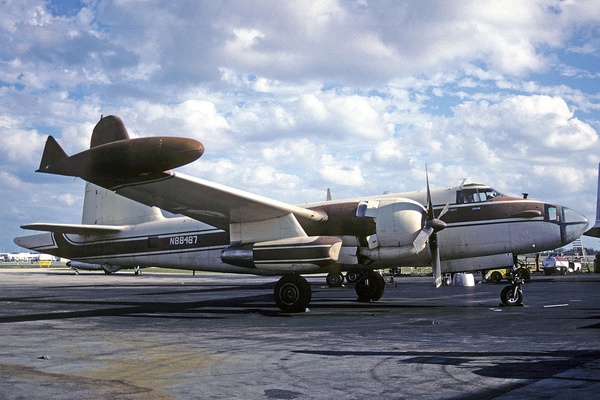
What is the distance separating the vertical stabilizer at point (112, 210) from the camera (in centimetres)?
2639

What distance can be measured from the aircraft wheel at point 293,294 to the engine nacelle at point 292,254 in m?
0.53

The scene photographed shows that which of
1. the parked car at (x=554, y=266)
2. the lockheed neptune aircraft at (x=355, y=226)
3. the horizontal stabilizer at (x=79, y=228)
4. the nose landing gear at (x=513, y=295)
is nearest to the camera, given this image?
the lockheed neptune aircraft at (x=355, y=226)

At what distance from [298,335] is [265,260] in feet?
18.2

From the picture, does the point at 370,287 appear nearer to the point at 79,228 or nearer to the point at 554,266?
the point at 79,228

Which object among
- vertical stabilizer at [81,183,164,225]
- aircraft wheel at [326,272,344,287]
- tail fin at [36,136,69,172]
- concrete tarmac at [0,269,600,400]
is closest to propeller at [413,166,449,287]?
concrete tarmac at [0,269,600,400]

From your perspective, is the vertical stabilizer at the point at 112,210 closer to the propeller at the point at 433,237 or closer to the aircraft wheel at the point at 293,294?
the aircraft wheel at the point at 293,294

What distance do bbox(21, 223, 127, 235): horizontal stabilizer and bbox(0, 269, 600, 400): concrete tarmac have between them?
27.9 feet

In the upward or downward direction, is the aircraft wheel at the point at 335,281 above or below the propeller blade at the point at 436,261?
below

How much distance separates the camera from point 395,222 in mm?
17875

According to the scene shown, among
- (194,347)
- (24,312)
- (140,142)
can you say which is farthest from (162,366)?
(24,312)

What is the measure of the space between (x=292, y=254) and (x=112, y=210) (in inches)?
526

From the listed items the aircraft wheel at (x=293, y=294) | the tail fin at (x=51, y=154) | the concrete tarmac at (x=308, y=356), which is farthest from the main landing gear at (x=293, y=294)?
the tail fin at (x=51, y=154)

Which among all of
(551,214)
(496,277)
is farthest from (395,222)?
(496,277)

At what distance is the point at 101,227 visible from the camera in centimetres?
2573
